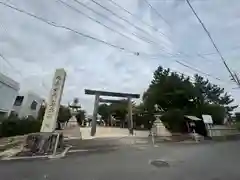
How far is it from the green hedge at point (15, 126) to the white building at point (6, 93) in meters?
5.84

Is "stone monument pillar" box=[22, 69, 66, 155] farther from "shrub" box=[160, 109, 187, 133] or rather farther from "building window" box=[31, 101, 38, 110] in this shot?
"building window" box=[31, 101, 38, 110]

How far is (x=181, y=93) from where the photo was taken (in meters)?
31.0

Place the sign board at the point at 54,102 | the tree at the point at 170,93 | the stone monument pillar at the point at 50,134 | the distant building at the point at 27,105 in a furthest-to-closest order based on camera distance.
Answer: the distant building at the point at 27,105
the tree at the point at 170,93
the sign board at the point at 54,102
the stone monument pillar at the point at 50,134

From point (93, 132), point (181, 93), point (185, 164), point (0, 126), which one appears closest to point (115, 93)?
point (93, 132)

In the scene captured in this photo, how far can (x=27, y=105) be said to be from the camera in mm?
34938

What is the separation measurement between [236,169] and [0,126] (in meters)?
19.2

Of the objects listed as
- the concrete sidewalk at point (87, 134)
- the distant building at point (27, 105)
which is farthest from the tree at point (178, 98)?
the distant building at point (27, 105)

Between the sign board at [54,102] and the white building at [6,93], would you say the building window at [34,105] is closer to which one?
the white building at [6,93]

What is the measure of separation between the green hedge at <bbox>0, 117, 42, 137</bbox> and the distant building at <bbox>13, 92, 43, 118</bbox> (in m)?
11.1

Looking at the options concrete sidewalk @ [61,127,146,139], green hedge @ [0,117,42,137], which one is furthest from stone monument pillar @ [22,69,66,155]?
green hedge @ [0,117,42,137]

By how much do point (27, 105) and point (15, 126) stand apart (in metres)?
13.0

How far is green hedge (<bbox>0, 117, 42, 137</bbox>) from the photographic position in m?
22.0

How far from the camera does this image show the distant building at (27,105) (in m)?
34.5

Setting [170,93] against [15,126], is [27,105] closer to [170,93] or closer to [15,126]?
[15,126]
